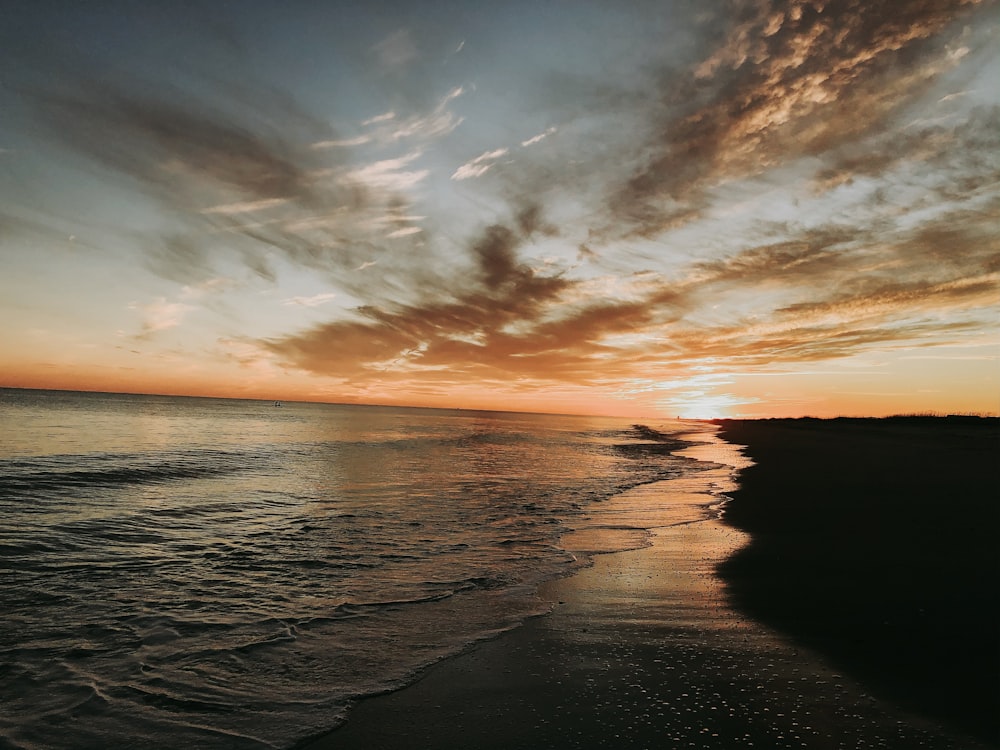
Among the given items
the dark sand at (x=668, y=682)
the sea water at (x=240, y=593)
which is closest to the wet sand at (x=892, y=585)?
the dark sand at (x=668, y=682)

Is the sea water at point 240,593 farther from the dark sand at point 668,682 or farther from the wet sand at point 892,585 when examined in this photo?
the wet sand at point 892,585

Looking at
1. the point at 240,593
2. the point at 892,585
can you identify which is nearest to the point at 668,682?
the point at 892,585

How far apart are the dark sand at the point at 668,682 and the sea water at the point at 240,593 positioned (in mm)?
645

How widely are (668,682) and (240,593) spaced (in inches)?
267

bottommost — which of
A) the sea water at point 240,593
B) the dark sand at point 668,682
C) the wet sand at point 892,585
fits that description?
the sea water at point 240,593

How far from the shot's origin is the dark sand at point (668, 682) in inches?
173

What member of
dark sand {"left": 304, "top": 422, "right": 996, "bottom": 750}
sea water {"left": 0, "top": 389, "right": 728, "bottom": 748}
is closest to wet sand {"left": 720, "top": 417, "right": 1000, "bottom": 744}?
dark sand {"left": 304, "top": 422, "right": 996, "bottom": 750}

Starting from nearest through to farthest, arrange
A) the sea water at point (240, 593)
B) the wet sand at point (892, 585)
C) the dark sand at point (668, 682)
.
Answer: the dark sand at point (668, 682) < the sea water at point (240, 593) < the wet sand at point (892, 585)

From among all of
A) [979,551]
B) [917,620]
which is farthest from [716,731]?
[979,551]

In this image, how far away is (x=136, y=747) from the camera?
4426 mm

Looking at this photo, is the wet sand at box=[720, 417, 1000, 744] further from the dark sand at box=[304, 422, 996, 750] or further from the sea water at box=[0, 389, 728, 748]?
the sea water at box=[0, 389, 728, 748]

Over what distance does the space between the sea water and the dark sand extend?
0.64 metres

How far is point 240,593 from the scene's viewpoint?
8.44 m

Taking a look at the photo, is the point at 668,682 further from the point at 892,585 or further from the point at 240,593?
the point at 240,593
